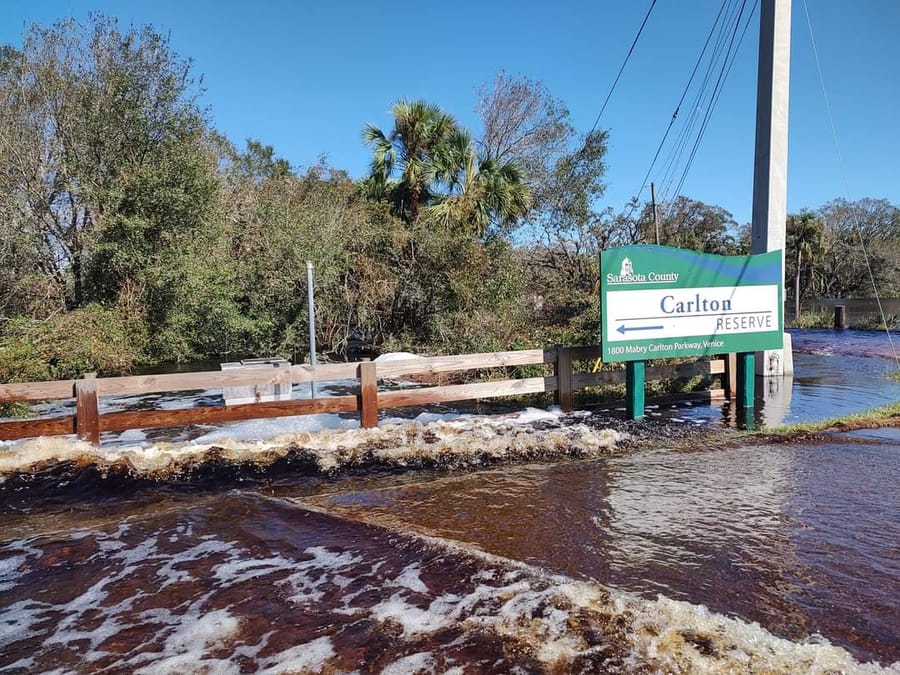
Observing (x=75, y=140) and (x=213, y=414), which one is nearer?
(x=213, y=414)

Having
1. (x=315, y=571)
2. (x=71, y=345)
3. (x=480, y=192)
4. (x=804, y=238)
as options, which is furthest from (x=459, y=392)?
(x=804, y=238)

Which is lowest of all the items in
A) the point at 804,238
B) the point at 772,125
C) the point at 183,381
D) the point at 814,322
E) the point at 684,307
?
the point at 183,381

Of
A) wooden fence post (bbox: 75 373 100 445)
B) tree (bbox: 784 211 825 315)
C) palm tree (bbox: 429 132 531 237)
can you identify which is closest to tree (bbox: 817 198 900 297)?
tree (bbox: 784 211 825 315)

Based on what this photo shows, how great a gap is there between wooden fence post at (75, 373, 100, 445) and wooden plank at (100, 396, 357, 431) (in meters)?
0.11

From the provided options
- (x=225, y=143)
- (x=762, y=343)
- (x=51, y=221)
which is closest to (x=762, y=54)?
(x=762, y=343)

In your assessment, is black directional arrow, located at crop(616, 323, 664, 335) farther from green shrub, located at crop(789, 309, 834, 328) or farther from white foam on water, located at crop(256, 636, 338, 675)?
green shrub, located at crop(789, 309, 834, 328)

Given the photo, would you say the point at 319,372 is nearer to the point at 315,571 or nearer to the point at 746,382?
the point at 315,571

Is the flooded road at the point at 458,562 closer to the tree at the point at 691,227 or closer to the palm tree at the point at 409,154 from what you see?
the palm tree at the point at 409,154

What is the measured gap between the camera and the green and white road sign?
817 centimetres

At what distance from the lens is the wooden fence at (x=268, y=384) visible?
22.4 ft

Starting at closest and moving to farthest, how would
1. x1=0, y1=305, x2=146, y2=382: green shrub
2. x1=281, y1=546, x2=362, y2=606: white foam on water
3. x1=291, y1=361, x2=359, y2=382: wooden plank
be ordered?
1. x1=281, y1=546, x2=362, y2=606: white foam on water
2. x1=291, y1=361, x2=359, y2=382: wooden plank
3. x1=0, y1=305, x2=146, y2=382: green shrub

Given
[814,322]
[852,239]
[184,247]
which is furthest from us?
[852,239]

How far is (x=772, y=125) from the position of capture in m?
11.4

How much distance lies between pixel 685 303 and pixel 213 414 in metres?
6.72
